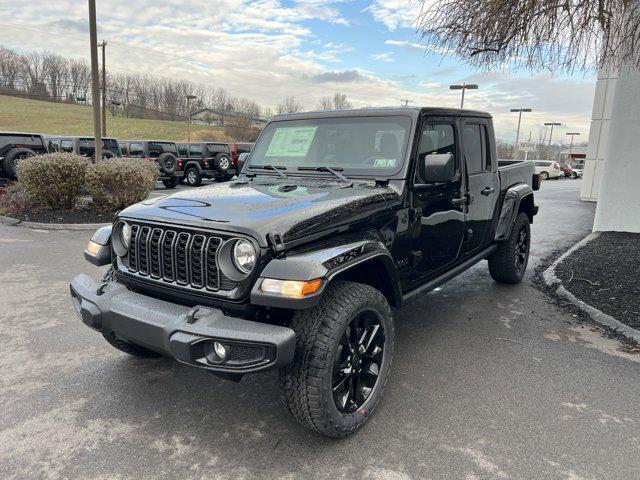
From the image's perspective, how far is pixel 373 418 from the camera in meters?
2.93

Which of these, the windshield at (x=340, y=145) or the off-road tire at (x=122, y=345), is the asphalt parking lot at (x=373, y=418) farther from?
the windshield at (x=340, y=145)

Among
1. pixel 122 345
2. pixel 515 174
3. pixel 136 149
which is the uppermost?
pixel 515 174

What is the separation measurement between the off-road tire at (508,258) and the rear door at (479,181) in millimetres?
603

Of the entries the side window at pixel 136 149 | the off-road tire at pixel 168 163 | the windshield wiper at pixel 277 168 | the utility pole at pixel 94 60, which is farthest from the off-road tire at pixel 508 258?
the side window at pixel 136 149

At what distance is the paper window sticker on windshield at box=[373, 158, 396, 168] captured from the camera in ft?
11.4

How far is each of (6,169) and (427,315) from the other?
12.9 metres

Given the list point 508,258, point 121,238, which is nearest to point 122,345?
point 121,238

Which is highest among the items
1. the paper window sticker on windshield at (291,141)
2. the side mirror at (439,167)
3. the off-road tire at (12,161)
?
the paper window sticker on windshield at (291,141)

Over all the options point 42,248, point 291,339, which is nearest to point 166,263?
point 291,339

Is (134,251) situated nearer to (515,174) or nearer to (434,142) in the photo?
(434,142)

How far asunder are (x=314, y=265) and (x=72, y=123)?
6593cm

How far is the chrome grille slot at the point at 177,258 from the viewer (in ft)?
8.24

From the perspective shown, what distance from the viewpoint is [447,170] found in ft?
10.9

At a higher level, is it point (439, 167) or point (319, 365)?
point (439, 167)
